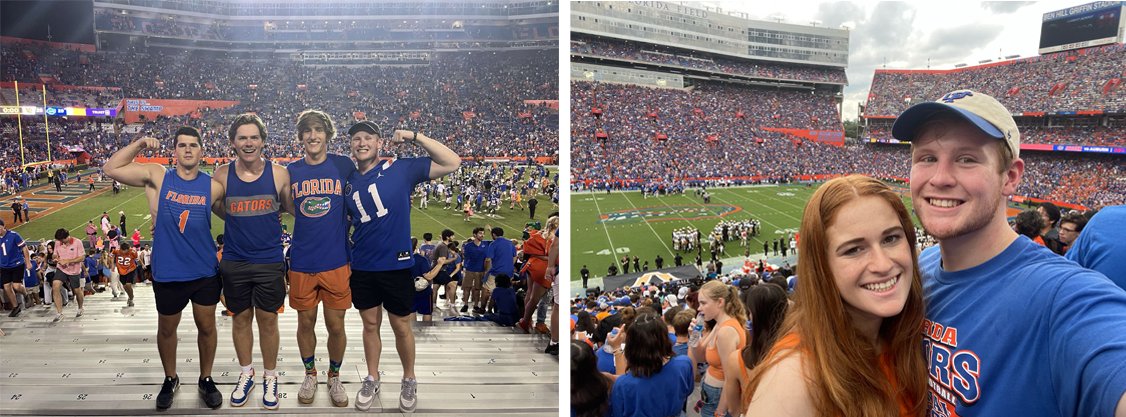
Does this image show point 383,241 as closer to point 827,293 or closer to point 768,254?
point 827,293

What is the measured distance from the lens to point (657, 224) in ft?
58.9

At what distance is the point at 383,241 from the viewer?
2.65 m

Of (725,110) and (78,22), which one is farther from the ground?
(725,110)

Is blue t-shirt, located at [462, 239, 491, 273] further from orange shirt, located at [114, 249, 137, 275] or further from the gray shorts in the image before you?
the gray shorts

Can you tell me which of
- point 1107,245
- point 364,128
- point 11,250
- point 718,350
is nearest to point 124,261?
point 11,250

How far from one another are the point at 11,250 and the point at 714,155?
26.6 m

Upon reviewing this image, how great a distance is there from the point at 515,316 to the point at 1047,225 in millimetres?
3821

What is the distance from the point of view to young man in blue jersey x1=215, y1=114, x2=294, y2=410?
2.51 m

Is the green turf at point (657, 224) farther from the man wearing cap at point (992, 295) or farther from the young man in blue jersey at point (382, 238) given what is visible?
the man wearing cap at point (992, 295)

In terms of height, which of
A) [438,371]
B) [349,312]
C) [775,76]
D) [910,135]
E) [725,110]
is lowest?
[438,371]

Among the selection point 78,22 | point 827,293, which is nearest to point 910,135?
point 827,293

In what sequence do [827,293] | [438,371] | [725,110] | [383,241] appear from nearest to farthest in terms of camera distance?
[827,293], [383,241], [438,371], [725,110]

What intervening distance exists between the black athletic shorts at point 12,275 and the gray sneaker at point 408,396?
387 centimetres

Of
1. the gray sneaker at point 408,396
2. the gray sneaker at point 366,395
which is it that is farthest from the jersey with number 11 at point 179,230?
the gray sneaker at point 408,396
